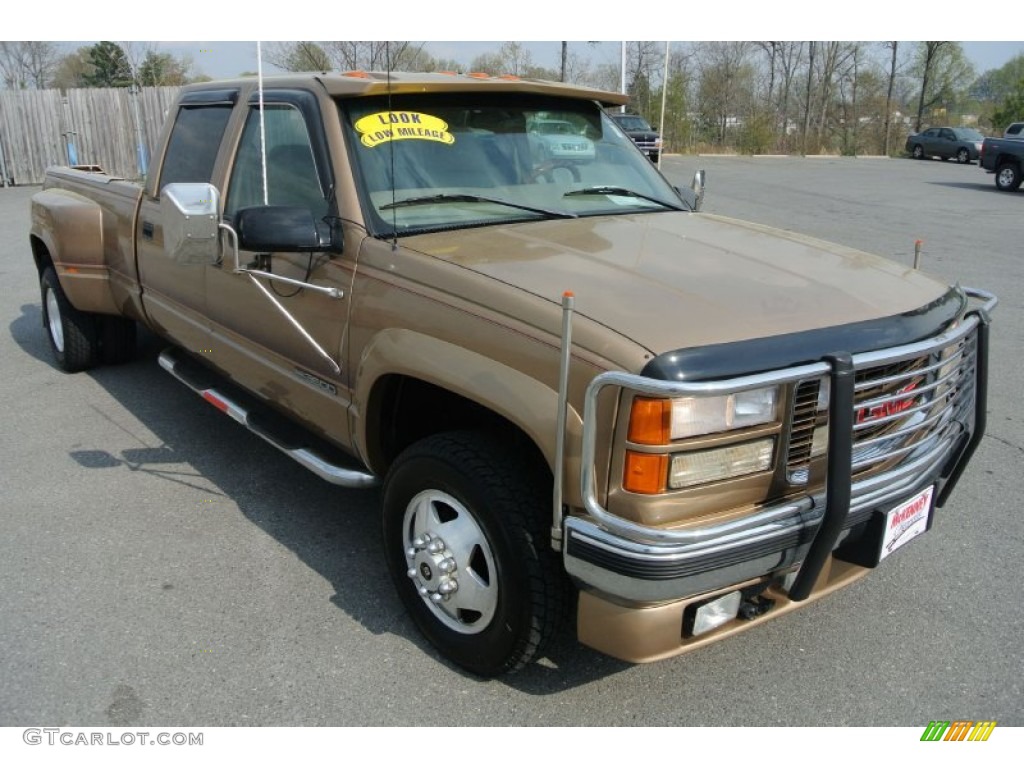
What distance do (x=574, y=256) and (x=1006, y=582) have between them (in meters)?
2.28

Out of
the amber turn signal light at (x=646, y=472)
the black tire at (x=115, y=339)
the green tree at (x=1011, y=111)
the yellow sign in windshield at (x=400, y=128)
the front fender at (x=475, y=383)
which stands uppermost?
the green tree at (x=1011, y=111)

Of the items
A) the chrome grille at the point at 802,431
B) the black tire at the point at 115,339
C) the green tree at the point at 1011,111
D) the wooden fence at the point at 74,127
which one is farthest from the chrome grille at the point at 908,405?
the green tree at the point at 1011,111

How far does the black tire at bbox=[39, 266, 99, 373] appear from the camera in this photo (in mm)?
6055

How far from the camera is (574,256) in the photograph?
3000mm

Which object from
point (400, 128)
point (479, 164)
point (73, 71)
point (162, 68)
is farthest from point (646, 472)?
point (73, 71)

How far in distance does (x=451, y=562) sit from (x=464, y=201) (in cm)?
145

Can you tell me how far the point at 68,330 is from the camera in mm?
6086

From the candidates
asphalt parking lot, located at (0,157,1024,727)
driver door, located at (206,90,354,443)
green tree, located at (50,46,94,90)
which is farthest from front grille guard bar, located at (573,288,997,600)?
green tree, located at (50,46,94,90)

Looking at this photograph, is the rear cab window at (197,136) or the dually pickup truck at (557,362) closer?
the dually pickup truck at (557,362)

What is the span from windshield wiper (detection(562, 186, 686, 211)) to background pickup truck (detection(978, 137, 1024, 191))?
69.4 ft

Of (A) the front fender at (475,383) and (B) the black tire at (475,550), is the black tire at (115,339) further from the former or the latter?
(B) the black tire at (475,550)

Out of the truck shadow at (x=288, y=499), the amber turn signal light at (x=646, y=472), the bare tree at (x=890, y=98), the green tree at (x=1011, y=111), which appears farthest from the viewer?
the bare tree at (x=890, y=98)

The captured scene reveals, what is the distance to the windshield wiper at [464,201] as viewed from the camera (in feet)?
11.0

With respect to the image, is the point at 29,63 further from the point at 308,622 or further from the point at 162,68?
the point at 308,622
